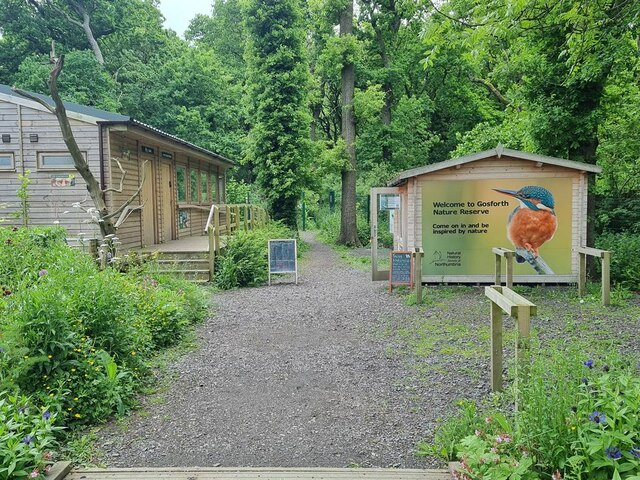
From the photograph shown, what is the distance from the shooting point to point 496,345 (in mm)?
4184

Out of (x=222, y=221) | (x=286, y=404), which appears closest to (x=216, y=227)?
(x=222, y=221)

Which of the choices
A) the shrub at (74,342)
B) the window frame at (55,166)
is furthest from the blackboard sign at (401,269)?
the window frame at (55,166)

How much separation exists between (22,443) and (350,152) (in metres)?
18.9

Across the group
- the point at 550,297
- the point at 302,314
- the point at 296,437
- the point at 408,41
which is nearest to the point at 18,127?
the point at 302,314

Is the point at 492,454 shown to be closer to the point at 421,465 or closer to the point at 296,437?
the point at 421,465

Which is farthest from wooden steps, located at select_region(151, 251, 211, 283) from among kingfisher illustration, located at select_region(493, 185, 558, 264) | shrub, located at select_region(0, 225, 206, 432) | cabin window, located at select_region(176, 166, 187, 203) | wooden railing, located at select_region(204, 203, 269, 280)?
kingfisher illustration, located at select_region(493, 185, 558, 264)

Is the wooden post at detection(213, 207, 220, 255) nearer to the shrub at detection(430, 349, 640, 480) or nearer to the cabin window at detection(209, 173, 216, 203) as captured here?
the cabin window at detection(209, 173, 216, 203)

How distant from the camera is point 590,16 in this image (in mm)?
5641

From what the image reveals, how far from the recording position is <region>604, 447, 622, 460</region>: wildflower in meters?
2.29

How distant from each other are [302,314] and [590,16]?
5740 mm

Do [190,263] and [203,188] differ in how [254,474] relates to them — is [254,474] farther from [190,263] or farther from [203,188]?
[203,188]

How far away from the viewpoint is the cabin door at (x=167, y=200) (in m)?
14.6

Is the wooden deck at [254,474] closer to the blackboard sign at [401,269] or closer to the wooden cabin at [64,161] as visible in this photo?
the blackboard sign at [401,269]

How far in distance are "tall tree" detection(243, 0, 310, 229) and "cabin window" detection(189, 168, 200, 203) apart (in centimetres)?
274
